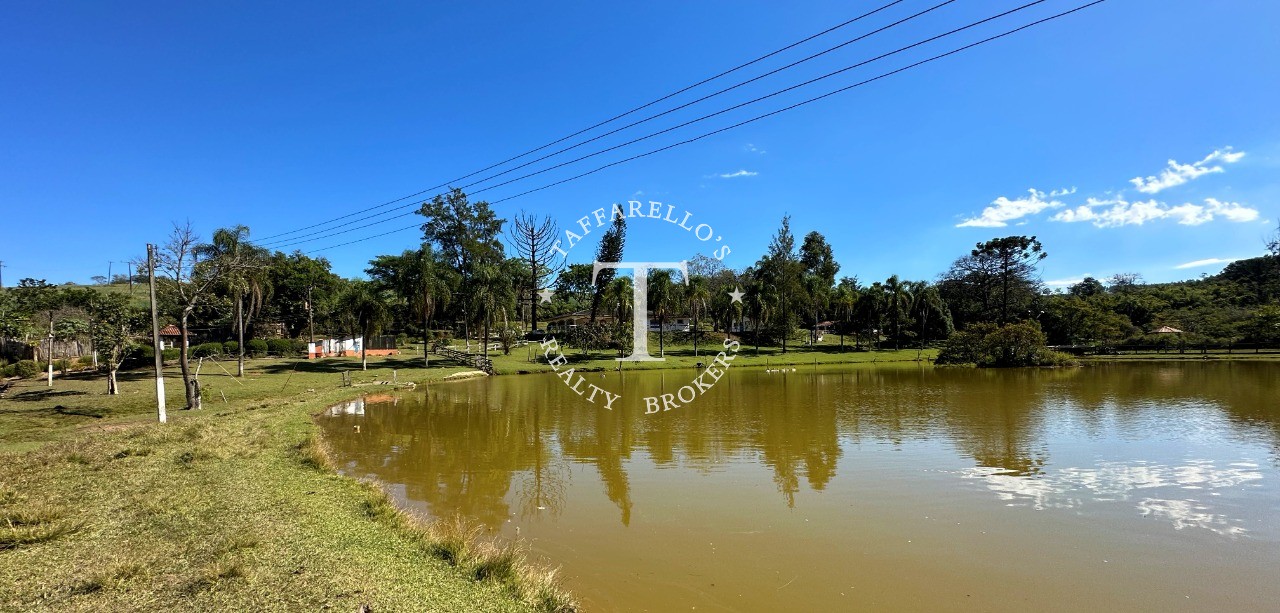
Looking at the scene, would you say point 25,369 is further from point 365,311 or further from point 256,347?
point 365,311

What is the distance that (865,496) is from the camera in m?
9.48

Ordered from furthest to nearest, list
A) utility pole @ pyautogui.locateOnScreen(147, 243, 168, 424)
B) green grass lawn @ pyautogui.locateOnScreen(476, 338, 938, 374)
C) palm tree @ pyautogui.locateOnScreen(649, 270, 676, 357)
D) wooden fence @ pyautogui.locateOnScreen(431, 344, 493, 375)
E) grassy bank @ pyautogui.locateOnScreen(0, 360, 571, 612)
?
palm tree @ pyautogui.locateOnScreen(649, 270, 676, 357) → green grass lawn @ pyautogui.locateOnScreen(476, 338, 938, 374) → wooden fence @ pyautogui.locateOnScreen(431, 344, 493, 375) → utility pole @ pyautogui.locateOnScreen(147, 243, 168, 424) → grassy bank @ pyautogui.locateOnScreen(0, 360, 571, 612)

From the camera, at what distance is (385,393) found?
2447cm

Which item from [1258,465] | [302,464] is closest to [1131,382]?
[1258,465]

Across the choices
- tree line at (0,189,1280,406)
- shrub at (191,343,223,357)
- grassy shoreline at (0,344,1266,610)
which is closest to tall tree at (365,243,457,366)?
tree line at (0,189,1280,406)

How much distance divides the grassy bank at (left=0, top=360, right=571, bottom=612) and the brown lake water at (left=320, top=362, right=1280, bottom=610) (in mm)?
1129

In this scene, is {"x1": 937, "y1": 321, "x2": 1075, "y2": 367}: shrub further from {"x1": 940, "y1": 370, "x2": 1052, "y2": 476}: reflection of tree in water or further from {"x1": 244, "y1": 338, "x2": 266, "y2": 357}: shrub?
{"x1": 244, "y1": 338, "x2": 266, "y2": 357}: shrub

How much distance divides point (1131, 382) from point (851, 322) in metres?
30.0

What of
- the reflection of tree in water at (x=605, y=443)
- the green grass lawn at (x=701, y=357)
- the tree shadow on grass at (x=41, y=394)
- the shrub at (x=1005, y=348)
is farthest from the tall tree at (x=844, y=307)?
the tree shadow on grass at (x=41, y=394)

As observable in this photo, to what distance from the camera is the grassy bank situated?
191 inches

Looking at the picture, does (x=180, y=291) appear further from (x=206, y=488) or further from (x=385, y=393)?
(x=206, y=488)

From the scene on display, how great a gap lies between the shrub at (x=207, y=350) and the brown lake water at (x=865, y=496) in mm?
20179

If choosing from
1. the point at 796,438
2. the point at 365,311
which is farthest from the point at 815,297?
the point at 796,438

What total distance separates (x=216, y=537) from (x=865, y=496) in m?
9.38
